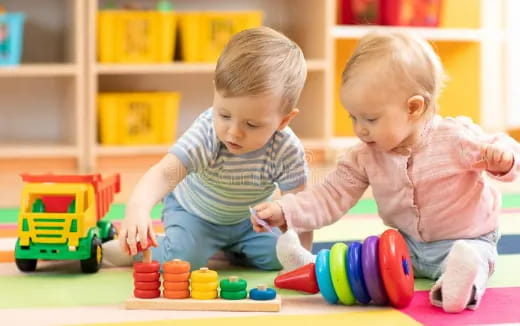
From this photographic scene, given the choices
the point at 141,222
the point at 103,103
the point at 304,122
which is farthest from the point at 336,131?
the point at 141,222

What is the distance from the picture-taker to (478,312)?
116cm

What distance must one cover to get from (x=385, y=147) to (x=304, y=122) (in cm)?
129

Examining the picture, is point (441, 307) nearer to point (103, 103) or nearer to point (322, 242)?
point (322, 242)

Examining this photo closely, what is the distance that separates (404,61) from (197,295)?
0.43 metres

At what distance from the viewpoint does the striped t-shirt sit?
4.50ft

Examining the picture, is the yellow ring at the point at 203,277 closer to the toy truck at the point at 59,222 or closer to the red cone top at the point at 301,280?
the red cone top at the point at 301,280

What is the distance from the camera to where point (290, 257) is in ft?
4.38

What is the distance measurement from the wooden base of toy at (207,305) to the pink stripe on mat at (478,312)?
0.58 feet

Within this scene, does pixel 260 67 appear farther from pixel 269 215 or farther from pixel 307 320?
pixel 307 320

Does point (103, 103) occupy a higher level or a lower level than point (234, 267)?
higher

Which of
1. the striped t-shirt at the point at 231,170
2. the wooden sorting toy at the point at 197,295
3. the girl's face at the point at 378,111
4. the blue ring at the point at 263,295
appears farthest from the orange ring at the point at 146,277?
the girl's face at the point at 378,111

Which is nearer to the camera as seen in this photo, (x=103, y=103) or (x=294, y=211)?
(x=294, y=211)

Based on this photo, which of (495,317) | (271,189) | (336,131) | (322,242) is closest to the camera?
(495,317)

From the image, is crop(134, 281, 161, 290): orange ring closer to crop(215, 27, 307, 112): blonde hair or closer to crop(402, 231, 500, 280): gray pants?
crop(215, 27, 307, 112): blonde hair
